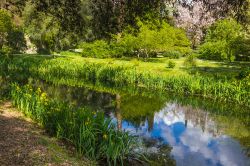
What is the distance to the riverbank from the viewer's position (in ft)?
25.0

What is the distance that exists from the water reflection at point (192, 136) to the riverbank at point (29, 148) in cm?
224

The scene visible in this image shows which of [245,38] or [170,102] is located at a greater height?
[245,38]

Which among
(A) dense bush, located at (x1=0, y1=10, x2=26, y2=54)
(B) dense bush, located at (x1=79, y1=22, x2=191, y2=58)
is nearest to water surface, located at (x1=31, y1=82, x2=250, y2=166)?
(A) dense bush, located at (x1=0, y1=10, x2=26, y2=54)

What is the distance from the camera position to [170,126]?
15211 mm

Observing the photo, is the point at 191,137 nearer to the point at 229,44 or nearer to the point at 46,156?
the point at 46,156

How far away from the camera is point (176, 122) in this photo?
16.0 metres

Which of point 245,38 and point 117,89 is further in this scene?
point 245,38

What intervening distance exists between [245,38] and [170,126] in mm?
15276

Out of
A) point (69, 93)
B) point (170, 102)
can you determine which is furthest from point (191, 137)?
point (69, 93)

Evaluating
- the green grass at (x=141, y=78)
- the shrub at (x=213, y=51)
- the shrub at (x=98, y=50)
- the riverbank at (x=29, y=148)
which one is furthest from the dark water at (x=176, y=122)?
the shrub at (x=98, y=50)

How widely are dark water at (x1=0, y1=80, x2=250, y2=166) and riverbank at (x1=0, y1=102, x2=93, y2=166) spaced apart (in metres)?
1.74

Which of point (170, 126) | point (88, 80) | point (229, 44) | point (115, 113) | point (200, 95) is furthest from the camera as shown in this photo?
point (229, 44)

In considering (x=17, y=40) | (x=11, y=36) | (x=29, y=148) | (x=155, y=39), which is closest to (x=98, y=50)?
(x=155, y=39)

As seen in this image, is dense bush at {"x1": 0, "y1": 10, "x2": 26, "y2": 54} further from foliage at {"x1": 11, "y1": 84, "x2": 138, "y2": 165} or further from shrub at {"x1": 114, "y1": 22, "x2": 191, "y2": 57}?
foliage at {"x1": 11, "y1": 84, "x2": 138, "y2": 165}
